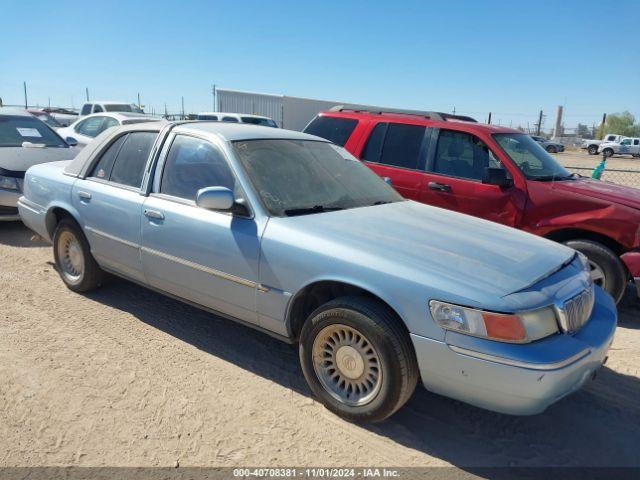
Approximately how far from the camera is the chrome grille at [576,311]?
266 cm

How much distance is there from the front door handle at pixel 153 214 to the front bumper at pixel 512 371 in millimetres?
2076

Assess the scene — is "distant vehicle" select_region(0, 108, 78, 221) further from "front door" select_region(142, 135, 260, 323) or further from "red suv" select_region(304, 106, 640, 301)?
"red suv" select_region(304, 106, 640, 301)

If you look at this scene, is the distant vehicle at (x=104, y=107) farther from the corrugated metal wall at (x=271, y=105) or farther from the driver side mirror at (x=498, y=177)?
the driver side mirror at (x=498, y=177)

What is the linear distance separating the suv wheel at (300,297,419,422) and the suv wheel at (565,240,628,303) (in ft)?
9.60

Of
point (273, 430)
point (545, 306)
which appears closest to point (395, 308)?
point (545, 306)

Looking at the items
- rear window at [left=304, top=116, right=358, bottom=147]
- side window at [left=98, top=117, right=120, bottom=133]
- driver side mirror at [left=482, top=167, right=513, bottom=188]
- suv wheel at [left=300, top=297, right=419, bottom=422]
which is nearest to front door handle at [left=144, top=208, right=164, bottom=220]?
suv wheel at [left=300, top=297, right=419, bottom=422]

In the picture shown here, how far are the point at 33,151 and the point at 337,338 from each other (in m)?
6.39

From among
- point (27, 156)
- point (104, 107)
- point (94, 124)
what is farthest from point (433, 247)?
point (104, 107)

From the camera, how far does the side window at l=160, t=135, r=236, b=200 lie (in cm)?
358

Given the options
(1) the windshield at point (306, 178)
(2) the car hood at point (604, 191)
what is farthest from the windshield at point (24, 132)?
(2) the car hood at point (604, 191)

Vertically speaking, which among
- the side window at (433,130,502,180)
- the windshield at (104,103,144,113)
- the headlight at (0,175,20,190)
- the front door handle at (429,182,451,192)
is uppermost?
the windshield at (104,103,144,113)

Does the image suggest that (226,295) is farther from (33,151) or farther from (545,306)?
(33,151)

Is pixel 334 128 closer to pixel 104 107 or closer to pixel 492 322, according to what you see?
pixel 492 322

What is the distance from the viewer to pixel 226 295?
11.2ft
